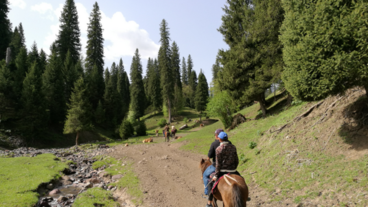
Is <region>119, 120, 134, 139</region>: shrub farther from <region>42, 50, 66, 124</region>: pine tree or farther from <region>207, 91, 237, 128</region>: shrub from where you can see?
<region>207, 91, 237, 128</region>: shrub

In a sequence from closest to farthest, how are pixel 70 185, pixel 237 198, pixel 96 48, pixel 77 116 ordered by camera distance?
pixel 237 198 < pixel 70 185 < pixel 77 116 < pixel 96 48

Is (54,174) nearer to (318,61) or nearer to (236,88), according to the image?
(318,61)

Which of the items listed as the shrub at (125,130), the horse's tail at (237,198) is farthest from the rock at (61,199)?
the shrub at (125,130)

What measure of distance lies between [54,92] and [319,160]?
4507 cm

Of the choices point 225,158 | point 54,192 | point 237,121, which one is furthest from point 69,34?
point 225,158

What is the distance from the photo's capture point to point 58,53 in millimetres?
54219

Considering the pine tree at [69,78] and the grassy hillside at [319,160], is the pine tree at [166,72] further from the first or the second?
the grassy hillside at [319,160]

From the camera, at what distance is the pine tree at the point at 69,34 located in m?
54.2

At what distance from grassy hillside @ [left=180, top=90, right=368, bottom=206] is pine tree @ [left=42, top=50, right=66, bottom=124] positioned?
39.8m

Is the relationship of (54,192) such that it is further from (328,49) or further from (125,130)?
(125,130)

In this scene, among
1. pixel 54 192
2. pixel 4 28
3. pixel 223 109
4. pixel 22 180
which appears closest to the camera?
pixel 54 192

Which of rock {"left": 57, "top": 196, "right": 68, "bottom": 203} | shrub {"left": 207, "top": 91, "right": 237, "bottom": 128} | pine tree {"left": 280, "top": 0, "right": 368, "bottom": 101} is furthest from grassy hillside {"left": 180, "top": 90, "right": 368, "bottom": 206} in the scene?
shrub {"left": 207, "top": 91, "right": 237, "bottom": 128}

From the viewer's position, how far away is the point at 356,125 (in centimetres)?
800

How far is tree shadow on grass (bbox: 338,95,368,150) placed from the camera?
24.2 feet
